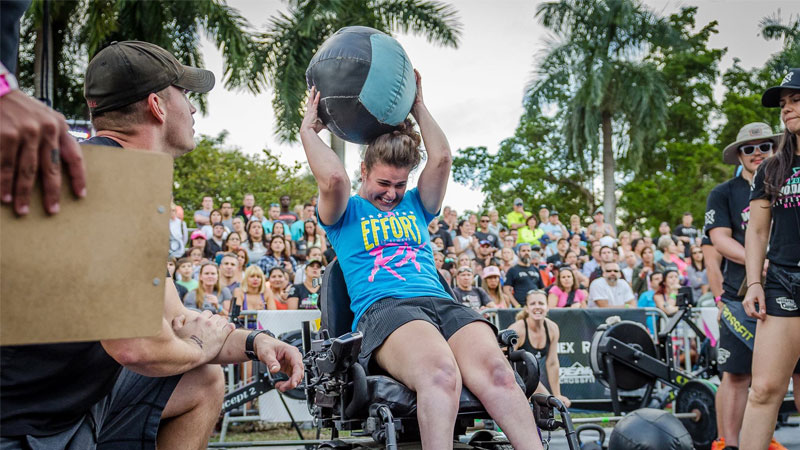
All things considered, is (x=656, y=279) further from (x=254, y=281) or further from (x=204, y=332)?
(x=204, y=332)

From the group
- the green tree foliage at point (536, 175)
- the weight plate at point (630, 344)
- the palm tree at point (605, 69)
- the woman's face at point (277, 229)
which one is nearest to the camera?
the weight plate at point (630, 344)

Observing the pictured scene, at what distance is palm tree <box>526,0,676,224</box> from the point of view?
91.4 feet

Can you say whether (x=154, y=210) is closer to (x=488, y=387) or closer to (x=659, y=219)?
(x=488, y=387)

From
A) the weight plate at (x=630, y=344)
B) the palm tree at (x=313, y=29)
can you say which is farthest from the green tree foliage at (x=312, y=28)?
the weight plate at (x=630, y=344)

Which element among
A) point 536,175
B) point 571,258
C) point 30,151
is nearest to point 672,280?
point 571,258

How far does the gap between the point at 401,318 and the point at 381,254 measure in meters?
0.47

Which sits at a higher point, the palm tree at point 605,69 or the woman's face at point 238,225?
the palm tree at point 605,69

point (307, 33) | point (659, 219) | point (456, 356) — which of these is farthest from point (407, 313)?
point (659, 219)

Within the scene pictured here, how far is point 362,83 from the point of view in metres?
3.78

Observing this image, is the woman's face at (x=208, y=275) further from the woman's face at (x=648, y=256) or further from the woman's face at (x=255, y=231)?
the woman's face at (x=648, y=256)

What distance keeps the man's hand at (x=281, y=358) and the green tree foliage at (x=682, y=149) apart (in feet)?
97.7

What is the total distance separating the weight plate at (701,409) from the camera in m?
6.49

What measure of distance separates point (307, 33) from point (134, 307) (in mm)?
17454

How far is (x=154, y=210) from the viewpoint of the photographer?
Answer: 1.62m
